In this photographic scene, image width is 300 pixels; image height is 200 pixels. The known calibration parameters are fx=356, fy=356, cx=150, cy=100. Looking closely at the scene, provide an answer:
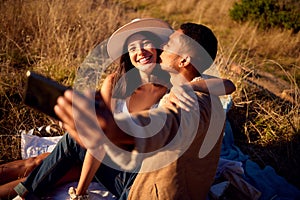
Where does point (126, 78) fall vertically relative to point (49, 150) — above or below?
above

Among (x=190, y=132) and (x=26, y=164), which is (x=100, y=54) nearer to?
(x=26, y=164)

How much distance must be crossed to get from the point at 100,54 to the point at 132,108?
89.9 inches

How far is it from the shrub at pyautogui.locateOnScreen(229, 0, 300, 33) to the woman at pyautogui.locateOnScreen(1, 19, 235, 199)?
16.4ft

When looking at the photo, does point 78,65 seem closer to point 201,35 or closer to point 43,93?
point 201,35

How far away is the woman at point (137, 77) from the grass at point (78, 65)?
1.02 m

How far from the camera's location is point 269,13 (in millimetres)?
6910

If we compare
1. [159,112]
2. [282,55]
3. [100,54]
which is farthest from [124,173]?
[282,55]

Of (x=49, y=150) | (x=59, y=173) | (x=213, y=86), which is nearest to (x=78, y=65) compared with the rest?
(x=49, y=150)

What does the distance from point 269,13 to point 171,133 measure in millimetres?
6356

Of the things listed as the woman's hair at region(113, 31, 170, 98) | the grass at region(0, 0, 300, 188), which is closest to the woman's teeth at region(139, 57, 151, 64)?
the woman's hair at region(113, 31, 170, 98)

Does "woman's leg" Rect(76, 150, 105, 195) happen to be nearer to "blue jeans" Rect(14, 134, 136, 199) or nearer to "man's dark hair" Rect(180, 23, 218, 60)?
"blue jeans" Rect(14, 134, 136, 199)

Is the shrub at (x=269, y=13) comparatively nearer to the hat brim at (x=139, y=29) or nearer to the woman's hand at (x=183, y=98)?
the hat brim at (x=139, y=29)

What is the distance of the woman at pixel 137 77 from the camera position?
2.24 meters

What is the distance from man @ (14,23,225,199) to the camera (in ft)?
3.52
